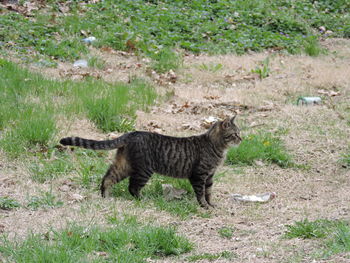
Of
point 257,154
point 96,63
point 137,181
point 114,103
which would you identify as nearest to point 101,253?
point 137,181

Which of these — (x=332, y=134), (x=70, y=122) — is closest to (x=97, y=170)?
(x=70, y=122)

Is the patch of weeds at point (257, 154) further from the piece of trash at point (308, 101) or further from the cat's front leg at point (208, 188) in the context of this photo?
the piece of trash at point (308, 101)

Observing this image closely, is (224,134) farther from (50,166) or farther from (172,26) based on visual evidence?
(172,26)

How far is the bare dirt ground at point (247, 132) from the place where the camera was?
207 inches

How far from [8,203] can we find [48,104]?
108 inches

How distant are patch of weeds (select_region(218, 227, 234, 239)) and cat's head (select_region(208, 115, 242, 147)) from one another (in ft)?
4.85

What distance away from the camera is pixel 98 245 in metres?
4.65

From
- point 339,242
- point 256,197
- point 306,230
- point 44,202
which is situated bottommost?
point 256,197

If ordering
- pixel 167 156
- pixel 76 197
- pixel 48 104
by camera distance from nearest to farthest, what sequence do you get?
pixel 76 197
pixel 167 156
pixel 48 104

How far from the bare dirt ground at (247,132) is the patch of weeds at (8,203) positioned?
0.40 feet

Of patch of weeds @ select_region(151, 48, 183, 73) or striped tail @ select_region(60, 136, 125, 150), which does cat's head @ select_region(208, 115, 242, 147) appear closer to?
striped tail @ select_region(60, 136, 125, 150)

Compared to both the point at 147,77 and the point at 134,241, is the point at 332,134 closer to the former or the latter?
the point at 147,77

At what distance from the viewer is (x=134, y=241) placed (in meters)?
4.77

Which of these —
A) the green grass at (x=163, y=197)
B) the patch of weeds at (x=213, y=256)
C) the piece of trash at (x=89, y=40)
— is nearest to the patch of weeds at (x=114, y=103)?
the green grass at (x=163, y=197)
